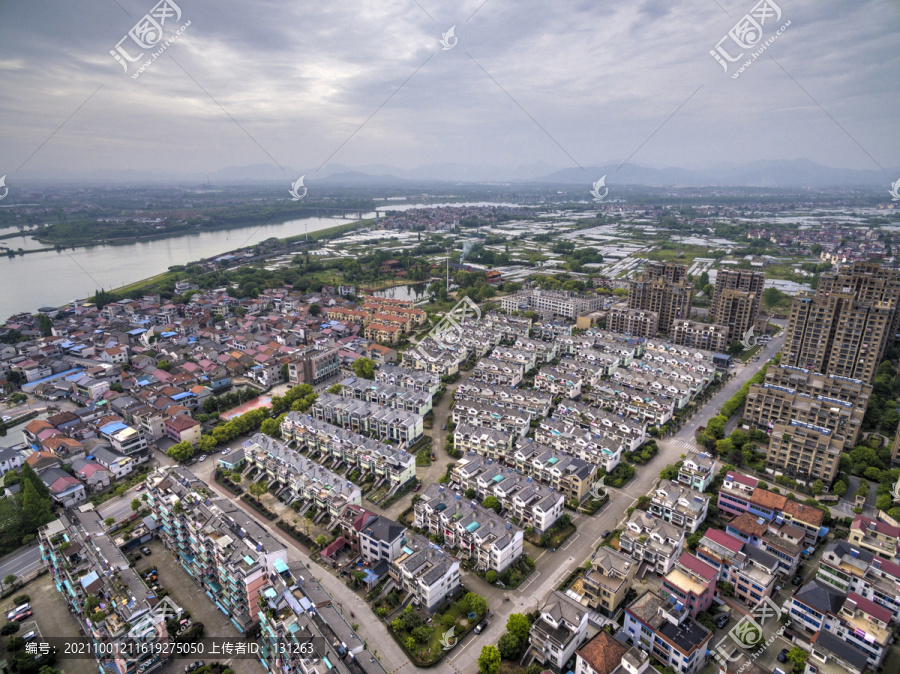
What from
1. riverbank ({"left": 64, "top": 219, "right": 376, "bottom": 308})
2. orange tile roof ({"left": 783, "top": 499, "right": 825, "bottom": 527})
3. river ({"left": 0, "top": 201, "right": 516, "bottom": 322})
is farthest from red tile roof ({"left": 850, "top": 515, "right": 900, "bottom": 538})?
riverbank ({"left": 64, "top": 219, "right": 376, "bottom": 308})

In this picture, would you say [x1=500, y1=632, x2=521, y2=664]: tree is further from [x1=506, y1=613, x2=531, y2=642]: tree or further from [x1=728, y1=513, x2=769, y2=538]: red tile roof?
[x1=728, y1=513, x2=769, y2=538]: red tile roof

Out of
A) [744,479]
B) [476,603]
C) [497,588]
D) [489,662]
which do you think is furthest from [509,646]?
[744,479]

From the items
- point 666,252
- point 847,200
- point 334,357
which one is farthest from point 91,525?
point 847,200

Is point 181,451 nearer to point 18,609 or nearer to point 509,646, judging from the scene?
point 18,609

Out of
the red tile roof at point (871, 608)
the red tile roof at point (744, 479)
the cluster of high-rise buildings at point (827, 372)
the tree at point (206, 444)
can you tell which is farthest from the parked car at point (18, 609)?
the cluster of high-rise buildings at point (827, 372)

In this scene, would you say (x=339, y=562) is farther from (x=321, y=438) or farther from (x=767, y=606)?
(x=767, y=606)

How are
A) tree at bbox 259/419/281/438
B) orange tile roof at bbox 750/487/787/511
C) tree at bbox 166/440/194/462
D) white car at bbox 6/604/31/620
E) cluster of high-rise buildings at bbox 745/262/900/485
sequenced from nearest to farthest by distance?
white car at bbox 6/604/31/620, orange tile roof at bbox 750/487/787/511, cluster of high-rise buildings at bbox 745/262/900/485, tree at bbox 166/440/194/462, tree at bbox 259/419/281/438

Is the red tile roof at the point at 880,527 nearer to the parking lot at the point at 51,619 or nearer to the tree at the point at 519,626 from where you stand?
the tree at the point at 519,626

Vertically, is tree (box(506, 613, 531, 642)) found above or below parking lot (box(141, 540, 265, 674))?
Answer: above
